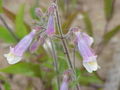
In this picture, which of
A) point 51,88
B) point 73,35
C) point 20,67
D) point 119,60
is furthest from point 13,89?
point 73,35

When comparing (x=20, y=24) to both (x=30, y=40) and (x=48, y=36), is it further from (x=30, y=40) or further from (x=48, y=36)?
(x=48, y=36)

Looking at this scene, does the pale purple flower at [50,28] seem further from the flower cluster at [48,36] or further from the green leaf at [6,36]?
the green leaf at [6,36]

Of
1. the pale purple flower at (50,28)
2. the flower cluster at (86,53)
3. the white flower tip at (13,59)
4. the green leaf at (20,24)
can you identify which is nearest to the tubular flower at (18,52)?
the white flower tip at (13,59)

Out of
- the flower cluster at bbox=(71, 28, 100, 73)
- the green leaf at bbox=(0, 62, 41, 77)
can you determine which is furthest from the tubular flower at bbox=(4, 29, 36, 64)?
the green leaf at bbox=(0, 62, 41, 77)

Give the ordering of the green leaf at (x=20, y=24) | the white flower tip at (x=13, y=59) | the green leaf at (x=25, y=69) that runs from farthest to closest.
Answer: the green leaf at (x=20, y=24) < the green leaf at (x=25, y=69) < the white flower tip at (x=13, y=59)

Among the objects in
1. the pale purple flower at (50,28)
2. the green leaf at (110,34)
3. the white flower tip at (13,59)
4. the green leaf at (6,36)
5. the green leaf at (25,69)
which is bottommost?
the green leaf at (25,69)

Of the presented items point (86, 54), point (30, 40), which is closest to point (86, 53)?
point (86, 54)

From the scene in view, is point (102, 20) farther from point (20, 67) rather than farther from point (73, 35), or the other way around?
point (73, 35)

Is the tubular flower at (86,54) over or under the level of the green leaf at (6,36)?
under
